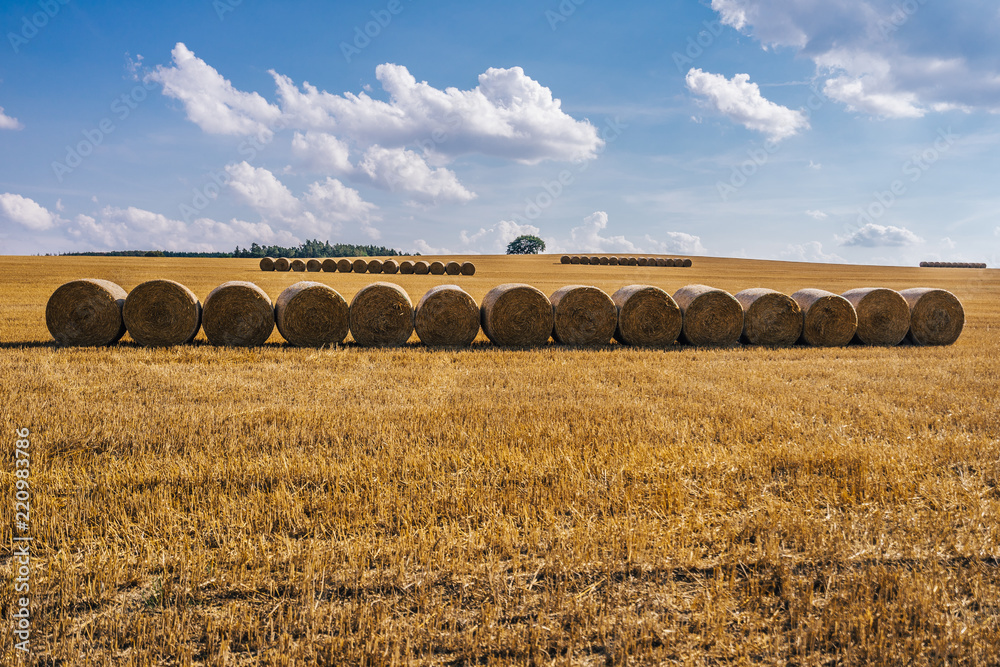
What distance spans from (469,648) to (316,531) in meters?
1.49

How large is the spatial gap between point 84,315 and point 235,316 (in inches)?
108

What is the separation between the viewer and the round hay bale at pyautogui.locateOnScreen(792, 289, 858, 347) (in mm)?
13031

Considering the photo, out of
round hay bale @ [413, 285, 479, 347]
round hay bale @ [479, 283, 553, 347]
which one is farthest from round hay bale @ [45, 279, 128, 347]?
round hay bale @ [479, 283, 553, 347]

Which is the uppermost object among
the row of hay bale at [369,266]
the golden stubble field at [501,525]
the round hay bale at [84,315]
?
the row of hay bale at [369,266]

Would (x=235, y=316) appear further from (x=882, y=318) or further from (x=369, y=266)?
(x=369, y=266)

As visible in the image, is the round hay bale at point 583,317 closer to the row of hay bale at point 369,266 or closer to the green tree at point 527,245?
the row of hay bale at point 369,266

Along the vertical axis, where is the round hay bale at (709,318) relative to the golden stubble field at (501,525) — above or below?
above

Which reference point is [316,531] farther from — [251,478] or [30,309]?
[30,309]

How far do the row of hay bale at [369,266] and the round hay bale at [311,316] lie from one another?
30.4m

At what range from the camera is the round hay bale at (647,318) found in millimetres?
12281

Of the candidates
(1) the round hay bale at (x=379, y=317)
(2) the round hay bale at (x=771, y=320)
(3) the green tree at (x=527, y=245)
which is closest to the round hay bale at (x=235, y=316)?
(1) the round hay bale at (x=379, y=317)

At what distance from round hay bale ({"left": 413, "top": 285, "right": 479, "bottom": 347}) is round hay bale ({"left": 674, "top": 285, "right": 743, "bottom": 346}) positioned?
185 inches

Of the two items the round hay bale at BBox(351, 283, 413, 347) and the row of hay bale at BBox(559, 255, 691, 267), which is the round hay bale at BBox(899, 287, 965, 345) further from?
the row of hay bale at BBox(559, 255, 691, 267)

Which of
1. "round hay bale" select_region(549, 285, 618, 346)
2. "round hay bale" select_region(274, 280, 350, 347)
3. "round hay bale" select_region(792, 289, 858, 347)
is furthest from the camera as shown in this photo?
"round hay bale" select_region(792, 289, 858, 347)
